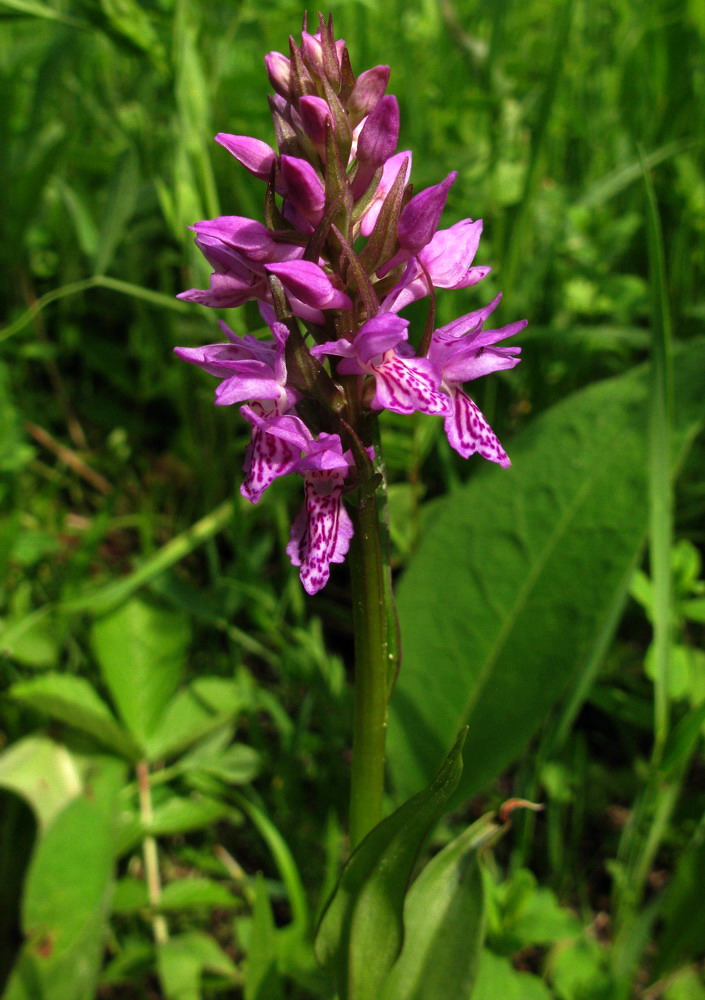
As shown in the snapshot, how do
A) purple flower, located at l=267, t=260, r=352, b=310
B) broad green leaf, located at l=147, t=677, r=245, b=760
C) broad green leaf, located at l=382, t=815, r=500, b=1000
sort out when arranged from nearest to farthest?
purple flower, located at l=267, t=260, r=352, b=310, broad green leaf, located at l=382, t=815, r=500, b=1000, broad green leaf, located at l=147, t=677, r=245, b=760

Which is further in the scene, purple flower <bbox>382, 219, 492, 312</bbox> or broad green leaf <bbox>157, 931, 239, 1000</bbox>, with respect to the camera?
broad green leaf <bbox>157, 931, 239, 1000</bbox>

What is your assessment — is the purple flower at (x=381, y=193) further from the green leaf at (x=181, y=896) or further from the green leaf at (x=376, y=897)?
the green leaf at (x=181, y=896)

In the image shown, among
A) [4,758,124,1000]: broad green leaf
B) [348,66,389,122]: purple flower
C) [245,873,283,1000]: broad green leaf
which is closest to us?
[348,66,389,122]: purple flower

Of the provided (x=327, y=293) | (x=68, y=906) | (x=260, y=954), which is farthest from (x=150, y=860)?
(x=327, y=293)

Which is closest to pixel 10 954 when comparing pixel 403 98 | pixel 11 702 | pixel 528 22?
pixel 11 702

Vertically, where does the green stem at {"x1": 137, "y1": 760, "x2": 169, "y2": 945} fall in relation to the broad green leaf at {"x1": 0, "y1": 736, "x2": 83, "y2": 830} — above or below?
below

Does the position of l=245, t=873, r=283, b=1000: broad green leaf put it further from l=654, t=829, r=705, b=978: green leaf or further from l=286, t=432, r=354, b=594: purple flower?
l=654, t=829, r=705, b=978: green leaf

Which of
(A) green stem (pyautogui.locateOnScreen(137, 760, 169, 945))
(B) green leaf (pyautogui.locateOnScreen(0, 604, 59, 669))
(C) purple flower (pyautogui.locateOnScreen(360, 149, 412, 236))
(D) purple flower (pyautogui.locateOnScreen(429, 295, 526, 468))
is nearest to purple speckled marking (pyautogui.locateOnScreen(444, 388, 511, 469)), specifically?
(D) purple flower (pyautogui.locateOnScreen(429, 295, 526, 468))

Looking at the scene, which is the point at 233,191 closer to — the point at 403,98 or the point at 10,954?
the point at 403,98
